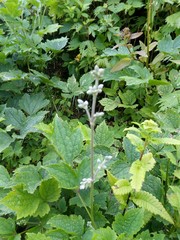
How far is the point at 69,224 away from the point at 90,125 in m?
0.38

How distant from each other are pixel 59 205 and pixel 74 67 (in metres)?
1.56

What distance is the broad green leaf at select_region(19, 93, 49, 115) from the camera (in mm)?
2221

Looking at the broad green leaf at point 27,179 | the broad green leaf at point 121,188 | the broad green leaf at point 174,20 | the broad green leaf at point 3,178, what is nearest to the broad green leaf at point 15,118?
the broad green leaf at point 3,178

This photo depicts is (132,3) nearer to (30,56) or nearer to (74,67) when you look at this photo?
(74,67)

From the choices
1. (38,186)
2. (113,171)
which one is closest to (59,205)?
(38,186)

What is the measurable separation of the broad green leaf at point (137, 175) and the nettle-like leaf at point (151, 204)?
0.38 feet

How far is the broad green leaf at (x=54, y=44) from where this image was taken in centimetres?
239

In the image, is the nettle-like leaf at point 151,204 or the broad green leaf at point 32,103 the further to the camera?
the broad green leaf at point 32,103

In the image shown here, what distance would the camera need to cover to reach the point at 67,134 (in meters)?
1.41

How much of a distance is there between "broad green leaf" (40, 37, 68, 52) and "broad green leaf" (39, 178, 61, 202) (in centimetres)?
120

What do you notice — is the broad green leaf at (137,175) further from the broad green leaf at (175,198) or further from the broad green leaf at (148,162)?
the broad green leaf at (175,198)

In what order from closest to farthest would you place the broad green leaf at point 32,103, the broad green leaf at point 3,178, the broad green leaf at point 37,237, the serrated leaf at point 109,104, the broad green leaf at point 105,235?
the broad green leaf at point 105,235 → the broad green leaf at point 37,237 → the broad green leaf at point 3,178 → the broad green leaf at point 32,103 → the serrated leaf at point 109,104

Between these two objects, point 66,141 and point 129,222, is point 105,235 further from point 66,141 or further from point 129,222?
point 66,141

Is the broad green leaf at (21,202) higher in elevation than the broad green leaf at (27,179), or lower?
lower
